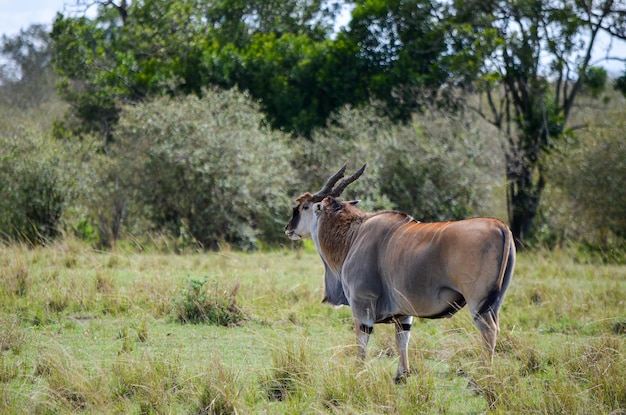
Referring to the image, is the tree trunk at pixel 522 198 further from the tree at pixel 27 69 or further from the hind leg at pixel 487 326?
the tree at pixel 27 69

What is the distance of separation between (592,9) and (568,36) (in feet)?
2.61

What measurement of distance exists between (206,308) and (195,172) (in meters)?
7.75

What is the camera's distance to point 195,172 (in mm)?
15945

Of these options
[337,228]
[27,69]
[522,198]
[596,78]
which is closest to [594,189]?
[522,198]

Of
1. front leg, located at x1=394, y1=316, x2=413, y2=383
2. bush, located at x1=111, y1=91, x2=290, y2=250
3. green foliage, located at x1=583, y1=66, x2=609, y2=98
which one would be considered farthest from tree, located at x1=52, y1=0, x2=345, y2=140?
front leg, located at x1=394, y1=316, x2=413, y2=383

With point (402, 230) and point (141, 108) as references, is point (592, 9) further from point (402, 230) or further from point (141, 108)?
point (402, 230)

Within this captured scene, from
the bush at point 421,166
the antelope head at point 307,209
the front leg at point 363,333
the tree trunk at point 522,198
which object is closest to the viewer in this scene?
the front leg at point 363,333

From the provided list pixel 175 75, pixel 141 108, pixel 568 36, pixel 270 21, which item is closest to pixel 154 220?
pixel 141 108

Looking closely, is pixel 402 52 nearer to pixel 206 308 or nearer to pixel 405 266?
pixel 206 308

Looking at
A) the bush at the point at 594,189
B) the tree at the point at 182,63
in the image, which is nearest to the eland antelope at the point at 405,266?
the bush at the point at 594,189

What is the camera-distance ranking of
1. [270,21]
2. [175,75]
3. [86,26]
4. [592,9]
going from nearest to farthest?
[592,9], [175,75], [86,26], [270,21]

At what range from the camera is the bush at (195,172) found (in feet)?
52.4

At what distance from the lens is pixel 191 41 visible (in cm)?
2403

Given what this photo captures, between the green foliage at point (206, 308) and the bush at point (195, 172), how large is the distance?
7.01 metres
